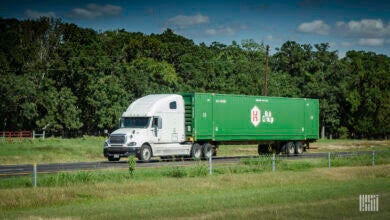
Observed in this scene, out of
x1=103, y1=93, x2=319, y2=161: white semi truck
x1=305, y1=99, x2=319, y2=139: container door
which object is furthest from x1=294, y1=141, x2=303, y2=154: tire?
x1=305, y1=99, x2=319, y2=139: container door

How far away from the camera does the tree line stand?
79.5 m

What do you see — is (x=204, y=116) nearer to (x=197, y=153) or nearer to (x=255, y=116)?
(x=197, y=153)

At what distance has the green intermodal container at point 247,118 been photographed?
4144 centimetres

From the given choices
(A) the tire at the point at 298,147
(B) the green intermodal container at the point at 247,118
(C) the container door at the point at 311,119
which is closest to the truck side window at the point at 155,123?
(B) the green intermodal container at the point at 247,118

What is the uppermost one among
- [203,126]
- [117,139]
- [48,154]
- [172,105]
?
[172,105]

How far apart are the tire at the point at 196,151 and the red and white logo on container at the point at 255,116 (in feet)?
18.5

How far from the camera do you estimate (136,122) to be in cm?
3906

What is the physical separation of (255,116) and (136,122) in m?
10.2

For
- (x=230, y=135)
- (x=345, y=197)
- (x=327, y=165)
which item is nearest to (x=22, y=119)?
(x=230, y=135)

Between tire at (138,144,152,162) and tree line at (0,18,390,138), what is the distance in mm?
39908

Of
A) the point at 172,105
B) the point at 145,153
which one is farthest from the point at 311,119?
the point at 145,153

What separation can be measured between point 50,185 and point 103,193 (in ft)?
9.05

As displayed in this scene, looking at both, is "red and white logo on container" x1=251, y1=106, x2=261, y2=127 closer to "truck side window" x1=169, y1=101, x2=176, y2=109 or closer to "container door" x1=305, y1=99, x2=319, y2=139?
"container door" x1=305, y1=99, x2=319, y2=139

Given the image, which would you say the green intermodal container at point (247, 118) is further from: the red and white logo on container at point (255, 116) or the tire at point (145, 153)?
the tire at point (145, 153)
